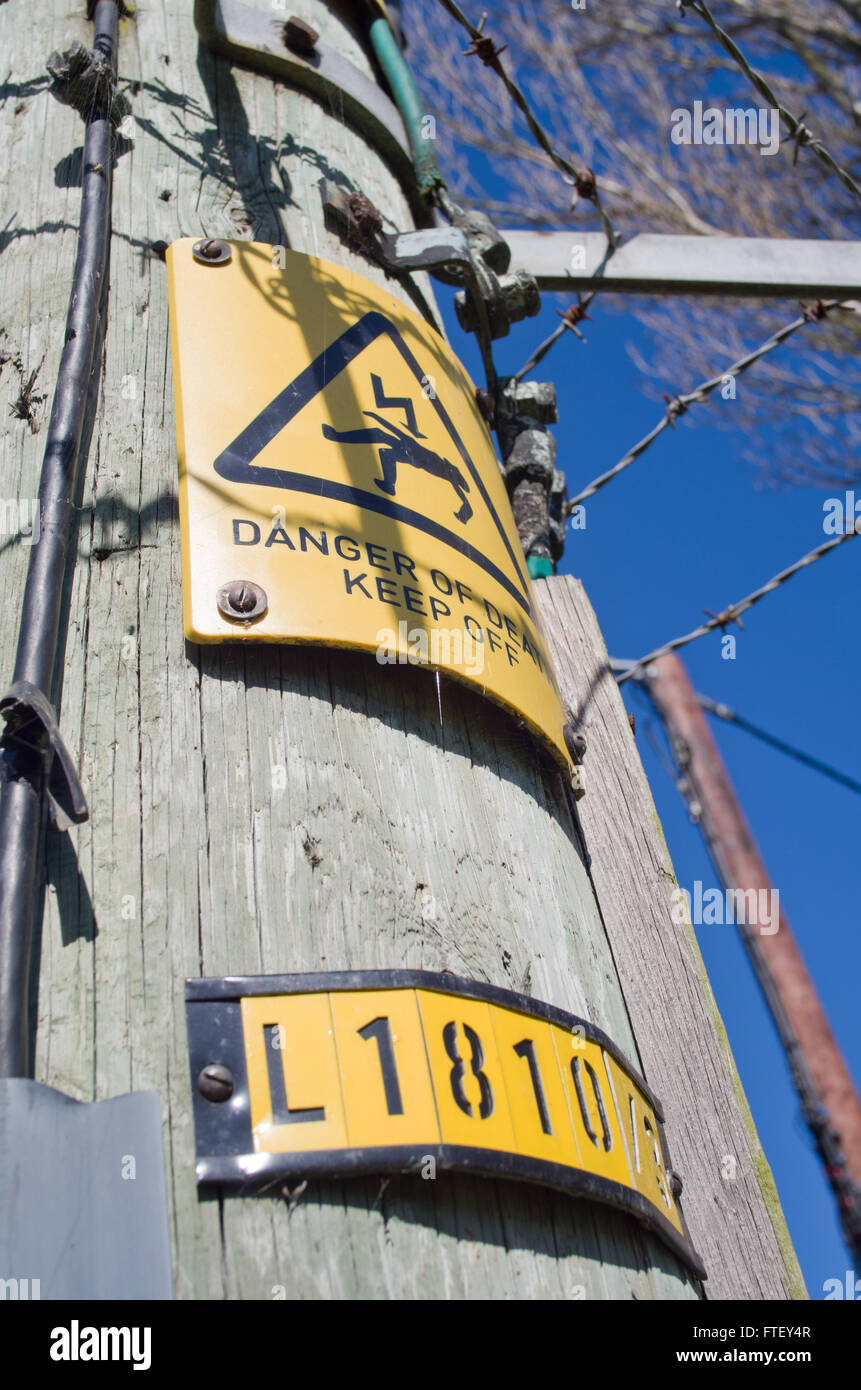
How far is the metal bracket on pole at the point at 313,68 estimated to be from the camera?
2.69 m

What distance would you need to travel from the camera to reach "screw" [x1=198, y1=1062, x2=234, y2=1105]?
1222 mm

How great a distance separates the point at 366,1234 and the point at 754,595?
2.80m

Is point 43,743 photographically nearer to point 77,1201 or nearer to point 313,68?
point 77,1201

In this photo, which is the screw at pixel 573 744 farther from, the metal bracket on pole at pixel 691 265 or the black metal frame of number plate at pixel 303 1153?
the metal bracket on pole at pixel 691 265

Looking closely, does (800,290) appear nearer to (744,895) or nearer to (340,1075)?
(744,895)

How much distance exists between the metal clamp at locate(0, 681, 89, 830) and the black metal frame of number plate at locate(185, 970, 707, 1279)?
277 millimetres

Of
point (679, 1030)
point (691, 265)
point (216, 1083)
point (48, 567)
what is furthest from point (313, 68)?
point (216, 1083)

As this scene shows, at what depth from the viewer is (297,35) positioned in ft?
9.14

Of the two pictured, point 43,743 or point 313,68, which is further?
point 313,68

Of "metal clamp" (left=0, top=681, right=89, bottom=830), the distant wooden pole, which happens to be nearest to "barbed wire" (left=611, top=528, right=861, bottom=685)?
the distant wooden pole

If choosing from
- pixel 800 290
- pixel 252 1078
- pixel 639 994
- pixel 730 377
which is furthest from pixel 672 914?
pixel 800 290

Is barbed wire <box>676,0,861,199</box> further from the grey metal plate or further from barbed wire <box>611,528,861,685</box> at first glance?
the grey metal plate

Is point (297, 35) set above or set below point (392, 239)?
above

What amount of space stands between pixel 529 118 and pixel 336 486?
82.8 inches
